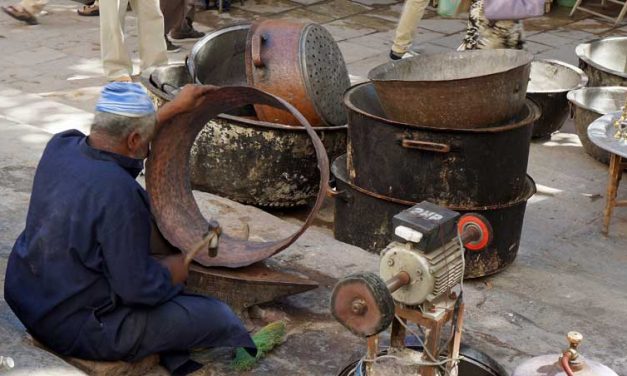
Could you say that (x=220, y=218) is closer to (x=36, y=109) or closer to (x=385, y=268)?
(x=385, y=268)

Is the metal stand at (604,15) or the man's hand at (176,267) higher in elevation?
the man's hand at (176,267)

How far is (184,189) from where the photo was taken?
4906mm

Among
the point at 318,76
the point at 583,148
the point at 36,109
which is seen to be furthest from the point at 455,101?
the point at 36,109

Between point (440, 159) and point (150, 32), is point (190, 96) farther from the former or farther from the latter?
point (150, 32)

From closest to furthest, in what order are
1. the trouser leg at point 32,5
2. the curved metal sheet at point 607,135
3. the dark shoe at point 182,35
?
the curved metal sheet at point 607,135 → the dark shoe at point 182,35 → the trouser leg at point 32,5

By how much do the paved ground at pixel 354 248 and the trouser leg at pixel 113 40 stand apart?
0.31 m

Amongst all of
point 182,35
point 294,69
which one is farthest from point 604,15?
point 294,69

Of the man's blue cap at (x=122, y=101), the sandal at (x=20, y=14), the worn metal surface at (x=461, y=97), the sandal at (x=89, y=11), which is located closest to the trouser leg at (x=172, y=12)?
the sandal at (x=89, y=11)

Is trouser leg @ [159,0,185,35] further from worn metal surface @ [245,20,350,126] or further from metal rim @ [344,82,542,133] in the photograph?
metal rim @ [344,82,542,133]

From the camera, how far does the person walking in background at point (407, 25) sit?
9375 mm

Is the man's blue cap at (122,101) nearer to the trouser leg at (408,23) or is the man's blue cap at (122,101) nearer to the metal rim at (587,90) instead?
the metal rim at (587,90)

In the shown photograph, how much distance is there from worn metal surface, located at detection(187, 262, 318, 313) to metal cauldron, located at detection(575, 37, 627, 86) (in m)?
4.44

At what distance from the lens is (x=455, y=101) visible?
209 inches

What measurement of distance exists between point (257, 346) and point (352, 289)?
46.6 inches
